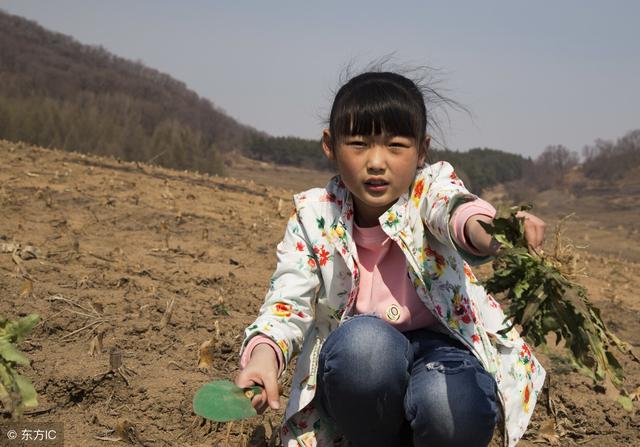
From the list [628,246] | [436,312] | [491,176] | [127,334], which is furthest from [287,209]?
[491,176]

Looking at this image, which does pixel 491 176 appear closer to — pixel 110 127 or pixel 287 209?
pixel 110 127

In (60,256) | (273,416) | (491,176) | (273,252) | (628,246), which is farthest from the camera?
(491,176)

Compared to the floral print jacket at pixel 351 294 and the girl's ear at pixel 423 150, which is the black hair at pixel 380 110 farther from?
the floral print jacket at pixel 351 294

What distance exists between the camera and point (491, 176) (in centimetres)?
5359

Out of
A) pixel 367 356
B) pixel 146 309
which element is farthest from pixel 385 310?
pixel 146 309

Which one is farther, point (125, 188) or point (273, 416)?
point (125, 188)

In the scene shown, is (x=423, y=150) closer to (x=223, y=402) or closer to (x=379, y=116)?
(x=379, y=116)

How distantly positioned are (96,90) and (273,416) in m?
46.9

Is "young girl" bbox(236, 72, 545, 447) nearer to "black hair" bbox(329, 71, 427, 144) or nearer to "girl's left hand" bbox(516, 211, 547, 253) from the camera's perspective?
"black hair" bbox(329, 71, 427, 144)

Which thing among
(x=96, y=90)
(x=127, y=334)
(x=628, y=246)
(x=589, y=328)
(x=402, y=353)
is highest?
(x=96, y=90)

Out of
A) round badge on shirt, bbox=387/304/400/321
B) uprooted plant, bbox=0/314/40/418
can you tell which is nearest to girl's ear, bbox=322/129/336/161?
round badge on shirt, bbox=387/304/400/321

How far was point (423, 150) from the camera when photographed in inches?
89.8

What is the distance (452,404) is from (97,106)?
119ft

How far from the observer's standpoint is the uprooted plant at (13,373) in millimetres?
1476
